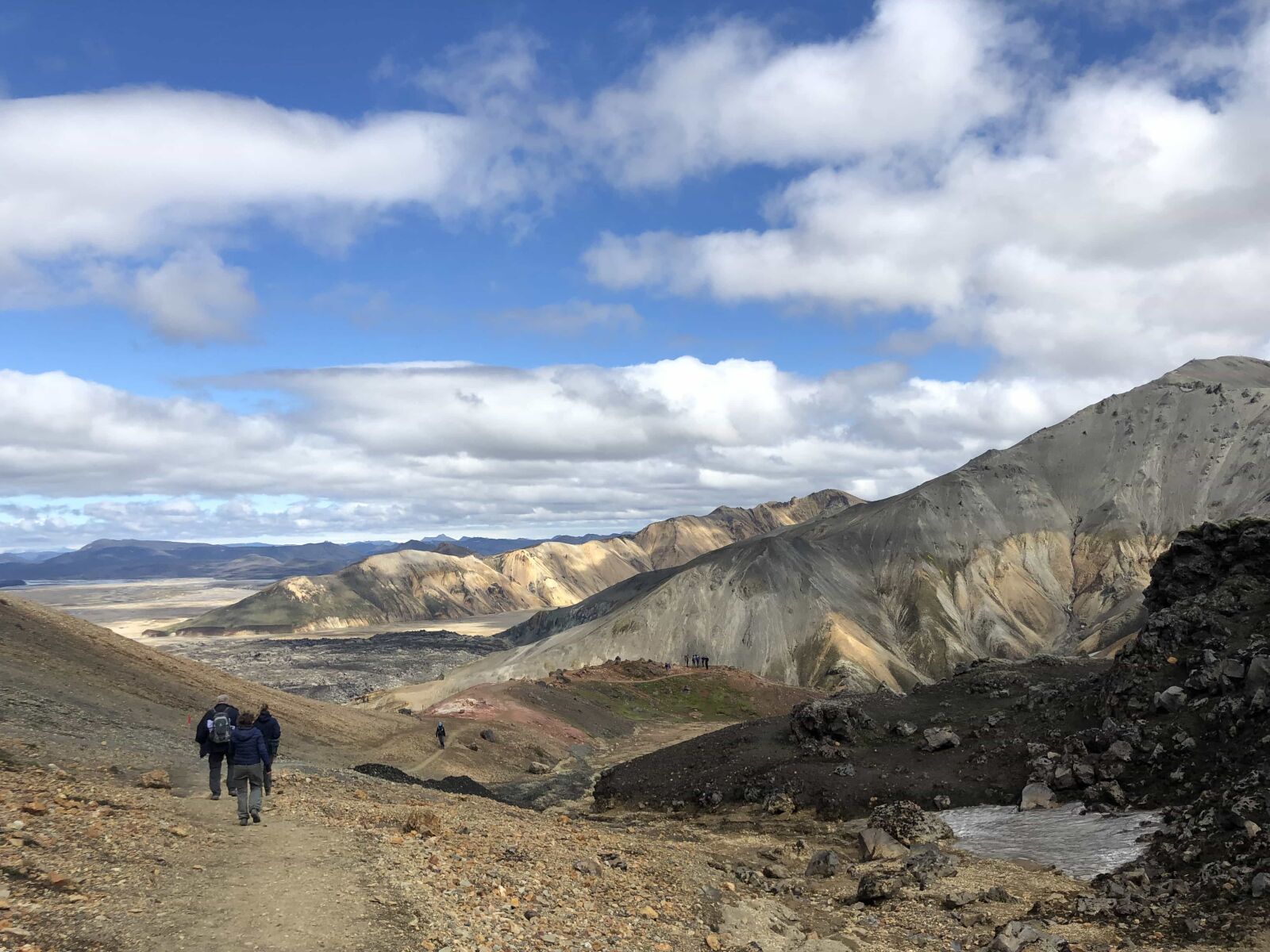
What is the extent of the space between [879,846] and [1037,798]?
1060 centimetres

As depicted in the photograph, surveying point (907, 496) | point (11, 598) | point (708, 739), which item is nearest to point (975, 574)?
point (907, 496)

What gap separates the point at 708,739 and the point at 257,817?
130ft

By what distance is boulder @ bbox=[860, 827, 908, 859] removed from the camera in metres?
28.6

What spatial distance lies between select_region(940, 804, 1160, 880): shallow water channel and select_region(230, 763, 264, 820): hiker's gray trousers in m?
25.1

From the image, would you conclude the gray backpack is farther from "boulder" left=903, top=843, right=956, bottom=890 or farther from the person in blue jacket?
"boulder" left=903, top=843, right=956, bottom=890

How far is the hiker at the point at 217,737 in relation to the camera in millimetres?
18266

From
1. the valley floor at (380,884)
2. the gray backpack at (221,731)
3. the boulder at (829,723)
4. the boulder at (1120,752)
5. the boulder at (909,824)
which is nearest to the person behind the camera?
the valley floor at (380,884)

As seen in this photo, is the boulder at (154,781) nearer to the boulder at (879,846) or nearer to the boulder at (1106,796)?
the boulder at (879,846)

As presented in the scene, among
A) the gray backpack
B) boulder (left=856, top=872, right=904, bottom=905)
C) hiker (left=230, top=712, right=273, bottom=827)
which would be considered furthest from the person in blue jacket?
boulder (left=856, top=872, right=904, bottom=905)

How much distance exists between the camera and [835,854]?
27.5 metres

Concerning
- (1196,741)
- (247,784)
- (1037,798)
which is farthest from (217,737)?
(1196,741)

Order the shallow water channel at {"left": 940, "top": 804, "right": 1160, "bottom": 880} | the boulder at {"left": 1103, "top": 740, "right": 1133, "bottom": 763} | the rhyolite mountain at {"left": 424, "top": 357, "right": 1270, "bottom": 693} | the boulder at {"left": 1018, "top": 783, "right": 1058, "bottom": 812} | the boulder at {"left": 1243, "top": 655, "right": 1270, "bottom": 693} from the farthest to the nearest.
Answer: the rhyolite mountain at {"left": 424, "top": 357, "right": 1270, "bottom": 693}
the boulder at {"left": 1018, "top": 783, "right": 1058, "bottom": 812}
the boulder at {"left": 1103, "top": 740, "right": 1133, "bottom": 763}
the boulder at {"left": 1243, "top": 655, "right": 1270, "bottom": 693}
the shallow water channel at {"left": 940, "top": 804, "right": 1160, "bottom": 880}

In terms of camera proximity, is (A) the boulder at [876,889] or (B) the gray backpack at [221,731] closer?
(B) the gray backpack at [221,731]

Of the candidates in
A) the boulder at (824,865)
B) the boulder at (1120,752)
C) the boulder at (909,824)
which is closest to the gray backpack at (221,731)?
the boulder at (824,865)
